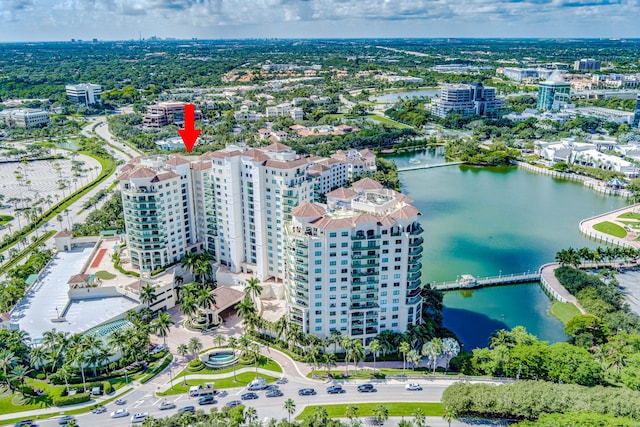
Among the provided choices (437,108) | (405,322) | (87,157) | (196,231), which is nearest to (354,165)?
(196,231)

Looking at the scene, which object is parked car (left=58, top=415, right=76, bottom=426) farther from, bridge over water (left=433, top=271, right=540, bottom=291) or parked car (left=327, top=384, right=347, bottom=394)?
bridge over water (left=433, top=271, right=540, bottom=291)

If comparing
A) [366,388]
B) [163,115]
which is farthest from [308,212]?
[163,115]

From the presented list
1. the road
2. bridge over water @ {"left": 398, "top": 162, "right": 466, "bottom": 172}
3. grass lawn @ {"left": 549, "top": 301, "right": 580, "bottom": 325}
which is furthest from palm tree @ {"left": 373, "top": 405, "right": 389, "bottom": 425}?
bridge over water @ {"left": 398, "top": 162, "right": 466, "bottom": 172}

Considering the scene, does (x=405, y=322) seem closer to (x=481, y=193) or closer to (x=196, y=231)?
(x=196, y=231)

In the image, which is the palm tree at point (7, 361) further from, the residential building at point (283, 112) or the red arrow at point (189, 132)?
the residential building at point (283, 112)

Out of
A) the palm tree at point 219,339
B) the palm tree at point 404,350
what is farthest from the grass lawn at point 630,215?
the palm tree at point 219,339

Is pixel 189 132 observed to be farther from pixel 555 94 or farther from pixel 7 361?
pixel 555 94

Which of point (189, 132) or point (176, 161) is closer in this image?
point (176, 161)
